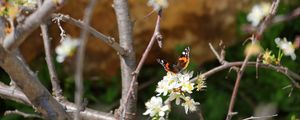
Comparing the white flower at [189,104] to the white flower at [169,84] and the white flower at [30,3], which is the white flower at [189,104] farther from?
the white flower at [30,3]

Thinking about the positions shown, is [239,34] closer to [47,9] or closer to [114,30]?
[114,30]

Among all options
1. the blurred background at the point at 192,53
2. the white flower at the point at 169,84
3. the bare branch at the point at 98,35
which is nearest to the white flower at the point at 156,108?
the white flower at the point at 169,84

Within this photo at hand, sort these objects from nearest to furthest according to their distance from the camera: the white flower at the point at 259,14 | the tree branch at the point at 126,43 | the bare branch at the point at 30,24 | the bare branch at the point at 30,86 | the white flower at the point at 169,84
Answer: the bare branch at the point at 30,24 → the bare branch at the point at 30,86 → the white flower at the point at 259,14 → the white flower at the point at 169,84 → the tree branch at the point at 126,43

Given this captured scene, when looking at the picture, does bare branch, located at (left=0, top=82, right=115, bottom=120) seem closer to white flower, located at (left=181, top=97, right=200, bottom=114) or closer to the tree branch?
the tree branch

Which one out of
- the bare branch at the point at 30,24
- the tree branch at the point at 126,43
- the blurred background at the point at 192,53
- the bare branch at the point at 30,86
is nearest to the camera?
the bare branch at the point at 30,24

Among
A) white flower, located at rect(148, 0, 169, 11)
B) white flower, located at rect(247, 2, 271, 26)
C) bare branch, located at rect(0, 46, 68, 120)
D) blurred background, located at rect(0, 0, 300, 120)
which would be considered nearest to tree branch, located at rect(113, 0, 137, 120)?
white flower, located at rect(148, 0, 169, 11)

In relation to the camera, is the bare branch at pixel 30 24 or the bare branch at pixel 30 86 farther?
the bare branch at pixel 30 86

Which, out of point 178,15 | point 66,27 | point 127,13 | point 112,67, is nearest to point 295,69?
point 178,15
